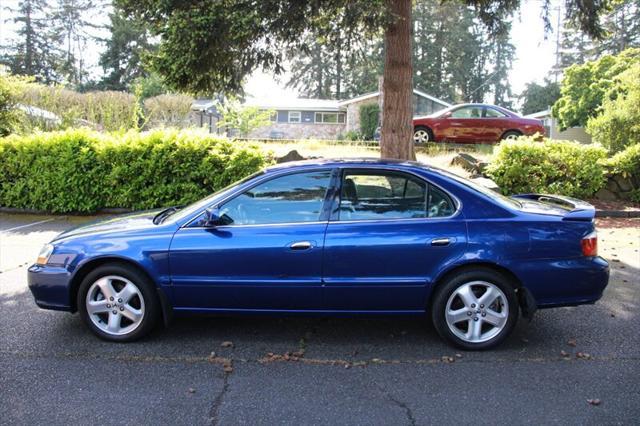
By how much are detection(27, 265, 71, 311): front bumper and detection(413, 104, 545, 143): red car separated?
15.1m

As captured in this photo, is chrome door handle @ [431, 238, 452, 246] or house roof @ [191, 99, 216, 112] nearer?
chrome door handle @ [431, 238, 452, 246]

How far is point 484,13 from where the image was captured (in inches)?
467

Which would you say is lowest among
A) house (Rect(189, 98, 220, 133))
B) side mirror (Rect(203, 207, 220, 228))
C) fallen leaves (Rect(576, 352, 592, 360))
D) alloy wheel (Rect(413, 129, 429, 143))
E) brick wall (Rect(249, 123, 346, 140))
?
fallen leaves (Rect(576, 352, 592, 360))

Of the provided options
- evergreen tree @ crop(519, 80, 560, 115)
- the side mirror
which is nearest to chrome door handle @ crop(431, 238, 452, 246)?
the side mirror

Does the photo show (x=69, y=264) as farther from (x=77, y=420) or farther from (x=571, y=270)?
(x=571, y=270)

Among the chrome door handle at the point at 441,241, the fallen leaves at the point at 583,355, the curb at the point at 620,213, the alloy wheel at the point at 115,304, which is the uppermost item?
the chrome door handle at the point at 441,241

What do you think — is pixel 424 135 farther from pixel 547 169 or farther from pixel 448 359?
pixel 448 359

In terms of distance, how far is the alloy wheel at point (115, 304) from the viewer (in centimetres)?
443

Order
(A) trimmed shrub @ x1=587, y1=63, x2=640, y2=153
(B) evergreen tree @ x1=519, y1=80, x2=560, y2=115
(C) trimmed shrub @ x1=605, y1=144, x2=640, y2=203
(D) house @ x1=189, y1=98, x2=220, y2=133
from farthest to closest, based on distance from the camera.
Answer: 1. (B) evergreen tree @ x1=519, y1=80, x2=560, y2=115
2. (D) house @ x1=189, y1=98, x2=220, y2=133
3. (A) trimmed shrub @ x1=587, y1=63, x2=640, y2=153
4. (C) trimmed shrub @ x1=605, y1=144, x2=640, y2=203

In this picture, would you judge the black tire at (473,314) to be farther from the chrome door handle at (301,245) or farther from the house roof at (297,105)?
the house roof at (297,105)

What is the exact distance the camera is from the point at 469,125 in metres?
18.5

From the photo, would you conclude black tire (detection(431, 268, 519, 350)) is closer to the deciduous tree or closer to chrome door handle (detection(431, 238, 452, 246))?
chrome door handle (detection(431, 238, 452, 246))

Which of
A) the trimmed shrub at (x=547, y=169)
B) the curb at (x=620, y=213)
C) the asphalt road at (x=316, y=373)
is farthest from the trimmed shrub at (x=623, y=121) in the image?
the asphalt road at (x=316, y=373)

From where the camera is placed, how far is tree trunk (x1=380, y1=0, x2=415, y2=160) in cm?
983
